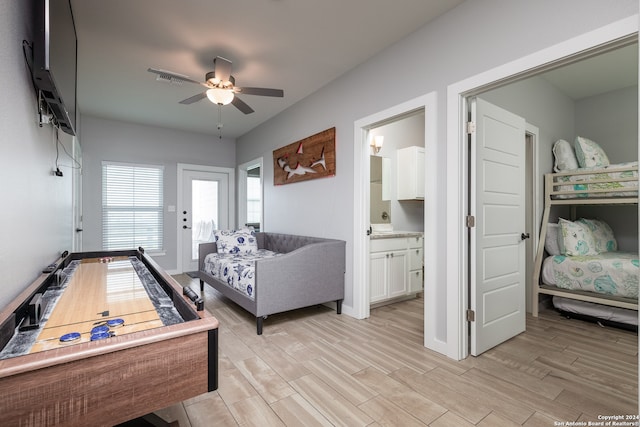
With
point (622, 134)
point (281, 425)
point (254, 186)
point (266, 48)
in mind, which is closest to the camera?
point (281, 425)

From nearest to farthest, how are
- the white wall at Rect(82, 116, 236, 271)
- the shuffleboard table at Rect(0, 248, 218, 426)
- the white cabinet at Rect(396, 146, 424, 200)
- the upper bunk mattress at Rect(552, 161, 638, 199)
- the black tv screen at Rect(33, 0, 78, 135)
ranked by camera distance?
the shuffleboard table at Rect(0, 248, 218, 426) → the black tv screen at Rect(33, 0, 78, 135) → the upper bunk mattress at Rect(552, 161, 638, 199) → the white cabinet at Rect(396, 146, 424, 200) → the white wall at Rect(82, 116, 236, 271)

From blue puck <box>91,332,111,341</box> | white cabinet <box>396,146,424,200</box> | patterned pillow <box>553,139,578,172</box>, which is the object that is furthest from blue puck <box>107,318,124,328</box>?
patterned pillow <box>553,139,578,172</box>

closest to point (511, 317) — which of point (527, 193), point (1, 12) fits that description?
point (527, 193)

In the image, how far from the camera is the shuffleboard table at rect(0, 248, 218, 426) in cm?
64

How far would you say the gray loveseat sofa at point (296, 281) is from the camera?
2684 millimetres

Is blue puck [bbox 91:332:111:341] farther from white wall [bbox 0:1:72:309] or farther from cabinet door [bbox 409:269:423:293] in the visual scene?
cabinet door [bbox 409:269:423:293]

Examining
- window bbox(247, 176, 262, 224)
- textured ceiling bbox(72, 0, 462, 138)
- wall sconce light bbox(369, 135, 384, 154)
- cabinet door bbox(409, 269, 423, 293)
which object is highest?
textured ceiling bbox(72, 0, 462, 138)

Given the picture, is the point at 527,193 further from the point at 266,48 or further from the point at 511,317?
the point at 266,48

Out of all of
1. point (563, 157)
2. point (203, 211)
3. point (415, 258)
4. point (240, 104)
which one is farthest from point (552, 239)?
point (203, 211)

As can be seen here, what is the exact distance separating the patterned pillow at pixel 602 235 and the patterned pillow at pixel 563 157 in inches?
26.3

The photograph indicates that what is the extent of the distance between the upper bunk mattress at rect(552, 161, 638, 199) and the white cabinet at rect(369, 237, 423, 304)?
1657 millimetres

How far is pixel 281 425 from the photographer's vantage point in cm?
150

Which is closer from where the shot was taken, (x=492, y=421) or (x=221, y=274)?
(x=492, y=421)

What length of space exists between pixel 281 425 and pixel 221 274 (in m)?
2.22
